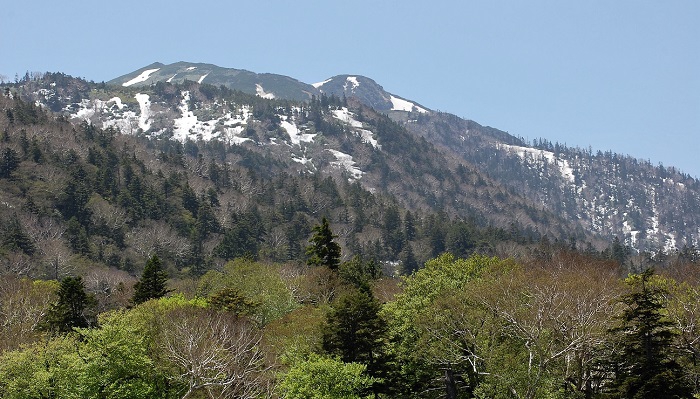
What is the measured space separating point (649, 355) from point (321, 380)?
718 inches

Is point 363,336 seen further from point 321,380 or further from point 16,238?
point 16,238

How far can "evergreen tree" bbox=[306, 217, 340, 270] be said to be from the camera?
68.9 m

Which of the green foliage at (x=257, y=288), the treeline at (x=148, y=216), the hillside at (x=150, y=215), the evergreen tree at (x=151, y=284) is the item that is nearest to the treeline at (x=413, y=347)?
the green foliage at (x=257, y=288)

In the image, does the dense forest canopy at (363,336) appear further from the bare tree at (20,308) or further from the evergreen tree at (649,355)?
the bare tree at (20,308)

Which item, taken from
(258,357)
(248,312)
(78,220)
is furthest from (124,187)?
(258,357)

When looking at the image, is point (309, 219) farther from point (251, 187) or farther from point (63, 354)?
point (63, 354)

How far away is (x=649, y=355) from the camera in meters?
32.7

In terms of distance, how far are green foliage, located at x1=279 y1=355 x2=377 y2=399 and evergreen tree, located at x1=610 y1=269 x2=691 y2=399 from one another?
15.1 metres

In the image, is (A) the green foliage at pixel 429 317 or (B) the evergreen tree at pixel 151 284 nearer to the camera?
(A) the green foliage at pixel 429 317

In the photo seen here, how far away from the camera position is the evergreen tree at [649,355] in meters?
32.0

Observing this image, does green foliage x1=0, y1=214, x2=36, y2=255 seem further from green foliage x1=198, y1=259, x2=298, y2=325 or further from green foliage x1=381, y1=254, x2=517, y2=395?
green foliage x1=381, y1=254, x2=517, y2=395

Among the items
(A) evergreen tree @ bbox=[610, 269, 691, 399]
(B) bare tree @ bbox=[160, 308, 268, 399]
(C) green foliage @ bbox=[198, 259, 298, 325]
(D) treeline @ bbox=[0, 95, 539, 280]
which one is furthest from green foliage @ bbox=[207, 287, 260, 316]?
(D) treeline @ bbox=[0, 95, 539, 280]

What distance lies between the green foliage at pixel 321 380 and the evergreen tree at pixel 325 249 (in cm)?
3425

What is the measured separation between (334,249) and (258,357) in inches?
1127
